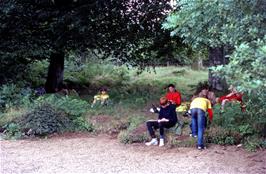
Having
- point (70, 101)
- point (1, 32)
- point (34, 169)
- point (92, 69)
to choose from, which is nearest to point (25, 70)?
point (1, 32)

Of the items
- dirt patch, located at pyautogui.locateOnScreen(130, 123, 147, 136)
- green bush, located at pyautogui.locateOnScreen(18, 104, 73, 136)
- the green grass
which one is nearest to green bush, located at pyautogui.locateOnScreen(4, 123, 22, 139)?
green bush, located at pyautogui.locateOnScreen(18, 104, 73, 136)

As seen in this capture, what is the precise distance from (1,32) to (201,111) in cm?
850

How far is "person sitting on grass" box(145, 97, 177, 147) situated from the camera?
11258mm

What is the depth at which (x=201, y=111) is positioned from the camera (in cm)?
1094

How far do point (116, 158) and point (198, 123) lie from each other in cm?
200

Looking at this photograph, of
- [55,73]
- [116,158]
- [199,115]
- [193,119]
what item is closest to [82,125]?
[116,158]

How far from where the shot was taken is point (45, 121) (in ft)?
41.5

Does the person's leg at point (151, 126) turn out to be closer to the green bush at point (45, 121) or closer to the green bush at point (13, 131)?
the green bush at point (45, 121)

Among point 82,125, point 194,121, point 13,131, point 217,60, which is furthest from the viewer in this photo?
point 217,60

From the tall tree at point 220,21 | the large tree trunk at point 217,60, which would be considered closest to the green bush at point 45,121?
the tall tree at point 220,21

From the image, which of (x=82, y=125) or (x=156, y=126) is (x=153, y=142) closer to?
(x=156, y=126)

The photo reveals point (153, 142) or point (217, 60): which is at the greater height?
point (217, 60)

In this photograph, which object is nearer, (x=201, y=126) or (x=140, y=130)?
(x=201, y=126)

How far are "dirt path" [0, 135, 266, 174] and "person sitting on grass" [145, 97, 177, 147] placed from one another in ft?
1.22
